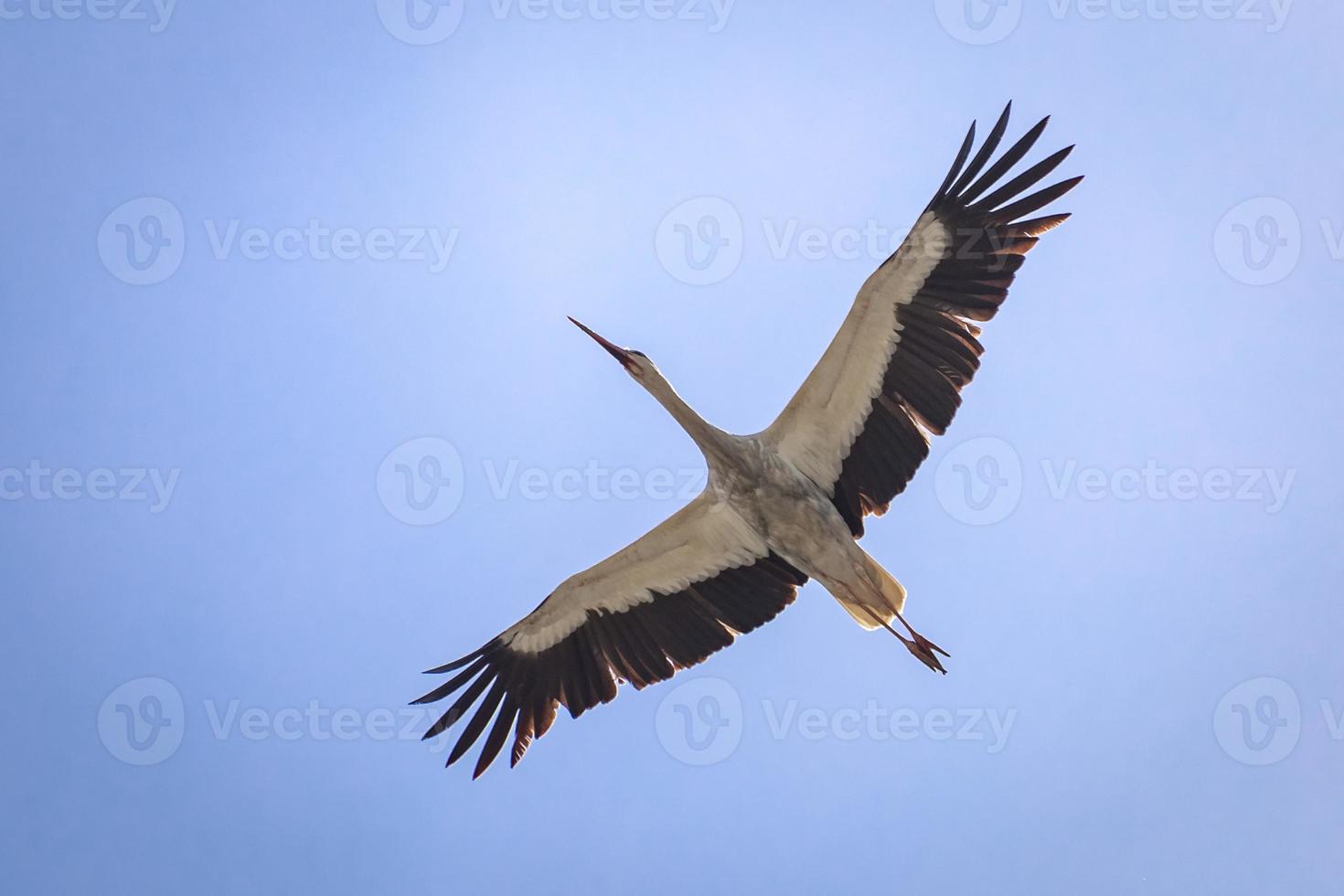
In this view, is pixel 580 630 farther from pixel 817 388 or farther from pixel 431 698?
pixel 817 388

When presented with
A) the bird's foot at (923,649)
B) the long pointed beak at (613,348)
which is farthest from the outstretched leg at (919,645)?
the long pointed beak at (613,348)

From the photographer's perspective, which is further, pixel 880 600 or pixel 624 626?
pixel 624 626

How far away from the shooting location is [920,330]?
862 centimetres

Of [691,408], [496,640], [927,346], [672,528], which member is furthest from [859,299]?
[496,640]

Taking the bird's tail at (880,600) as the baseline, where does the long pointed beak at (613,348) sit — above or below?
above

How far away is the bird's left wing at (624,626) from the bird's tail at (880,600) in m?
0.59

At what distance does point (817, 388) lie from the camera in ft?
28.8

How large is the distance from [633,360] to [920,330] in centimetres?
194

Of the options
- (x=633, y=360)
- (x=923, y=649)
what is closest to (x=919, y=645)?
(x=923, y=649)

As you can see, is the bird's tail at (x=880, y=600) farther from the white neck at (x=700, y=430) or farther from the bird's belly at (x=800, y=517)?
the white neck at (x=700, y=430)

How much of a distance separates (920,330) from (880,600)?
180 cm

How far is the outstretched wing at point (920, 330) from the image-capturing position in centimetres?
846

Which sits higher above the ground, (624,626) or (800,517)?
(800,517)

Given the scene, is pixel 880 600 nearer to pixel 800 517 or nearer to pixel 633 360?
pixel 800 517
